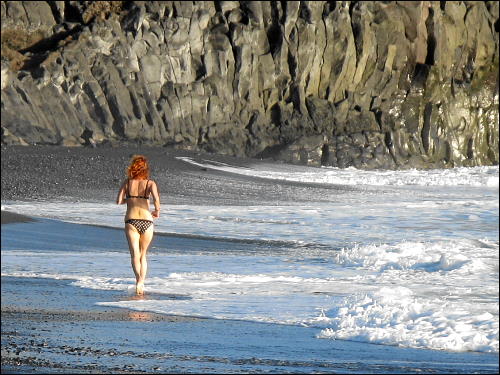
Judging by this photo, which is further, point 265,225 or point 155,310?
point 265,225

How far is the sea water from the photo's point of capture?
28.3 feet

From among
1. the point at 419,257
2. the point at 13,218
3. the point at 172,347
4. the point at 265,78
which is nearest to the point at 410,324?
the point at 172,347

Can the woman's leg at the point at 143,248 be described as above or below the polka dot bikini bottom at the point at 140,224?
below

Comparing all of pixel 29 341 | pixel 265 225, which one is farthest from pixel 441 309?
pixel 265 225

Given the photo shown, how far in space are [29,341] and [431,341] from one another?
2923 millimetres

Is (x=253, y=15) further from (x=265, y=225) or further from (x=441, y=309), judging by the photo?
(x=441, y=309)

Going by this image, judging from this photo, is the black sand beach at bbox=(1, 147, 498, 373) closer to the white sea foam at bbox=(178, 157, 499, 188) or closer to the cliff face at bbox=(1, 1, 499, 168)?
the white sea foam at bbox=(178, 157, 499, 188)

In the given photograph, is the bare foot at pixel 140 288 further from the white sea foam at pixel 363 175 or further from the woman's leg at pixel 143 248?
the white sea foam at pixel 363 175

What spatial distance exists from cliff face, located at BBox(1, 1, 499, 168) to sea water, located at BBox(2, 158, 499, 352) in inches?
659

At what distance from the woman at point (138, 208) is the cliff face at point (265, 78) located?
2785 centimetres

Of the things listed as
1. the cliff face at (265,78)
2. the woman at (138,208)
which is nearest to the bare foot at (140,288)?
the woman at (138,208)

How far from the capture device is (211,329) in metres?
8.11

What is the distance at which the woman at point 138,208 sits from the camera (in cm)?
1000

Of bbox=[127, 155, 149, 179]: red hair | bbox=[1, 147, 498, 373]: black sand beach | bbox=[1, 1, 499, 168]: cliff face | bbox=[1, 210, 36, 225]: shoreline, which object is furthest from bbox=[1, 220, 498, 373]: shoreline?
bbox=[1, 1, 499, 168]: cliff face
